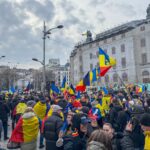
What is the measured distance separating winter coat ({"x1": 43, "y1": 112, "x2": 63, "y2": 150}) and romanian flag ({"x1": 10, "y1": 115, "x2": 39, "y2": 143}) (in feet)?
1.22

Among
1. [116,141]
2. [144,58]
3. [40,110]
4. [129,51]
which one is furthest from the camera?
[129,51]

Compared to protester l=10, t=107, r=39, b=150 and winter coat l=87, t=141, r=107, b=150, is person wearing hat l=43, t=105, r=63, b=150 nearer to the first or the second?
protester l=10, t=107, r=39, b=150

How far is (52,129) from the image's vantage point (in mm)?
5281

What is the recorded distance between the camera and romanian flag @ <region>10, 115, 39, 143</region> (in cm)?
538

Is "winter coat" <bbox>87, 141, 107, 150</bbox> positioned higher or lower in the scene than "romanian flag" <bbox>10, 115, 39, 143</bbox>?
higher

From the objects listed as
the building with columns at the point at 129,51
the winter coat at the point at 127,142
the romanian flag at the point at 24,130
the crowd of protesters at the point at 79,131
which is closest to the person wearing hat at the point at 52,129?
the crowd of protesters at the point at 79,131

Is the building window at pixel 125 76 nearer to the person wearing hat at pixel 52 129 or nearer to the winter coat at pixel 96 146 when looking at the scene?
the person wearing hat at pixel 52 129

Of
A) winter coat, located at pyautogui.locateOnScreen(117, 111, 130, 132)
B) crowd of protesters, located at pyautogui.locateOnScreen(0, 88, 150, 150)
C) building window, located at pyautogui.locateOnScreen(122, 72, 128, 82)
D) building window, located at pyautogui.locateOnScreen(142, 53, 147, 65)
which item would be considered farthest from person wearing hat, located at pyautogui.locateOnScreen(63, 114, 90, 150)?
building window, located at pyautogui.locateOnScreen(122, 72, 128, 82)

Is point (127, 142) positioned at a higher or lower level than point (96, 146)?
lower

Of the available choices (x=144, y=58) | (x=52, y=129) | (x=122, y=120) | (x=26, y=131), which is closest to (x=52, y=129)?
(x=52, y=129)

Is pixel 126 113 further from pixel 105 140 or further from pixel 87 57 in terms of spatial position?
pixel 87 57

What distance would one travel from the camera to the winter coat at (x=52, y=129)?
526 cm

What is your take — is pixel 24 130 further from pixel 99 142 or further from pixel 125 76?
pixel 125 76

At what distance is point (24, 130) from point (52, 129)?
0.72 metres
